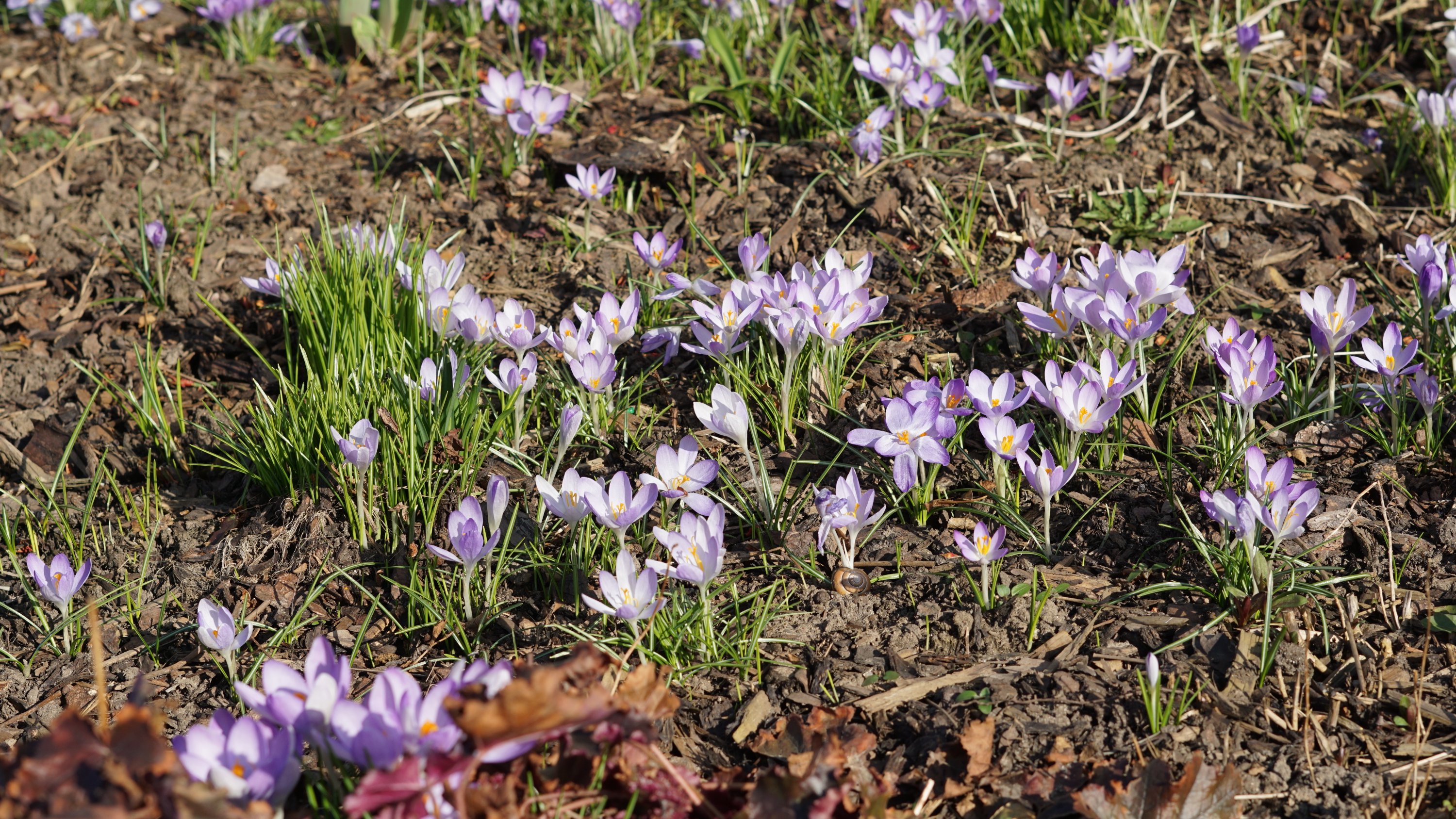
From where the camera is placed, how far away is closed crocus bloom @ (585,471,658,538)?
2.07m

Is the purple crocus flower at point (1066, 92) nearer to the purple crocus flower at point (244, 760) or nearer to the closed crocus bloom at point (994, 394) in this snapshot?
the closed crocus bloom at point (994, 394)

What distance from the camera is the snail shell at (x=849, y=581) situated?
7.45 ft

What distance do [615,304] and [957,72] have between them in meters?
1.83

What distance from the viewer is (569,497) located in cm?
215

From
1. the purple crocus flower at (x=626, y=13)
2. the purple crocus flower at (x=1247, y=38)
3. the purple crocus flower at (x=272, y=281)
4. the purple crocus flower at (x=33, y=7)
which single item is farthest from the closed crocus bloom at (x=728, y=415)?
the purple crocus flower at (x=33, y=7)

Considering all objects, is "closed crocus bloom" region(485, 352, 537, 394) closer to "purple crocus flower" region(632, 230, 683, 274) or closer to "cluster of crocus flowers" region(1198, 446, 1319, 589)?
"purple crocus flower" region(632, 230, 683, 274)

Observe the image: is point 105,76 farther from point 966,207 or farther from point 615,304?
point 966,207

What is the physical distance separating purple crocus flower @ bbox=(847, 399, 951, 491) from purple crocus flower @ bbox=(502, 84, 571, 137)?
70.8 inches

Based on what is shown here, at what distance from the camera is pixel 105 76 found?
4484 mm

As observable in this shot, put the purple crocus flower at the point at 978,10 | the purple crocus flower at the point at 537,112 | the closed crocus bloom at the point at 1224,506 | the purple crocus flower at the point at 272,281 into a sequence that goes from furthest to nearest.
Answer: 1. the purple crocus flower at the point at 978,10
2. the purple crocus flower at the point at 537,112
3. the purple crocus flower at the point at 272,281
4. the closed crocus bloom at the point at 1224,506

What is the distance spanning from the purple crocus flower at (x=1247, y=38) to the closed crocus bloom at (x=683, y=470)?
253cm

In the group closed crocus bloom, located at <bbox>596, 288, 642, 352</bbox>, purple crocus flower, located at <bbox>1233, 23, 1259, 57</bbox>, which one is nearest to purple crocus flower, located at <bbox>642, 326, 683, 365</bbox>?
closed crocus bloom, located at <bbox>596, 288, 642, 352</bbox>

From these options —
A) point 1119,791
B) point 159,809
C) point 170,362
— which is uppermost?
point 159,809

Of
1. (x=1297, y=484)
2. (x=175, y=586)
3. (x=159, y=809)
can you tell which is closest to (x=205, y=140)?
(x=175, y=586)
